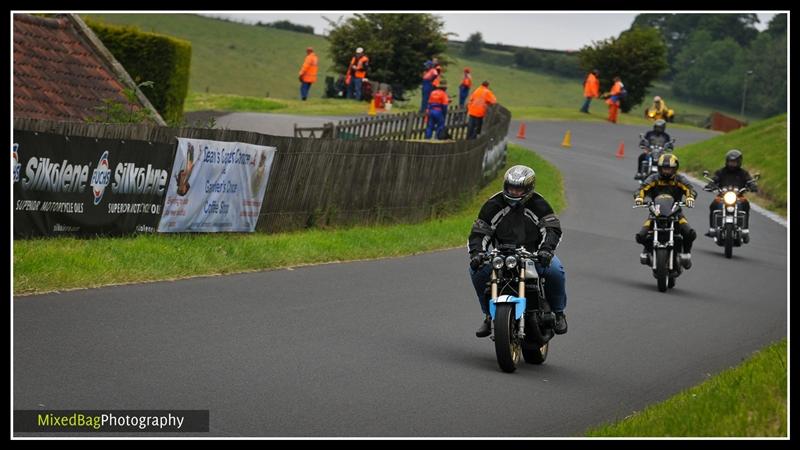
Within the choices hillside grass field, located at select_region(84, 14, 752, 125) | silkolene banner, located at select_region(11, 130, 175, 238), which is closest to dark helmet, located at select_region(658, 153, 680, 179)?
silkolene banner, located at select_region(11, 130, 175, 238)

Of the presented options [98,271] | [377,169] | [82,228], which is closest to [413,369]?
[98,271]

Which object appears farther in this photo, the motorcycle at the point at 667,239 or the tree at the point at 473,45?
the tree at the point at 473,45

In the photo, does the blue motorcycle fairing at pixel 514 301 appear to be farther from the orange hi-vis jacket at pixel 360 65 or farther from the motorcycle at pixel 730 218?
the orange hi-vis jacket at pixel 360 65

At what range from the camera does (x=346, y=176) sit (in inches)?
884

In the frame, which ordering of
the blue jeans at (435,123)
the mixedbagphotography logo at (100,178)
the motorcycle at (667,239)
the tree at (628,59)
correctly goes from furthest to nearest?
1. the tree at (628,59)
2. the blue jeans at (435,123)
3. the motorcycle at (667,239)
4. the mixedbagphotography logo at (100,178)

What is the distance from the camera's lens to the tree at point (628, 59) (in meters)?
68.5

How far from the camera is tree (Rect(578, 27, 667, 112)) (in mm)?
68500

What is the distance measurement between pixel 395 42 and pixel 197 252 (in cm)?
4410

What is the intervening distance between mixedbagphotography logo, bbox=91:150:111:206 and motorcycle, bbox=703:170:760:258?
989 centimetres

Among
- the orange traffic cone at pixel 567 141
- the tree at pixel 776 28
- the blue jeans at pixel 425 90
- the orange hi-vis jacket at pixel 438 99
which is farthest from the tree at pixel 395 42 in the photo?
the tree at pixel 776 28

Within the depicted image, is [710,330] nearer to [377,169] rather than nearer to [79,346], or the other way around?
[79,346]

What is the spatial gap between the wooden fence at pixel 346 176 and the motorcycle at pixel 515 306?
22.6 feet
